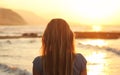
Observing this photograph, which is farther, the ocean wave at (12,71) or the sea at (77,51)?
the sea at (77,51)

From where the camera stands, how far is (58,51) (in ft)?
12.2

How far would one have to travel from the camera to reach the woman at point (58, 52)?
12.2 ft

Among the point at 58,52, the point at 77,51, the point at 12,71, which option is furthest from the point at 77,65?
the point at 77,51

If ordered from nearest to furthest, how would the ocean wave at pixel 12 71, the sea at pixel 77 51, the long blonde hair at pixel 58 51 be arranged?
the long blonde hair at pixel 58 51 < the ocean wave at pixel 12 71 < the sea at pixel 77 51

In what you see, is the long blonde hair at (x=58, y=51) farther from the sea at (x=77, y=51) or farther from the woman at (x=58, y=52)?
the sea at (x=77, y=51)

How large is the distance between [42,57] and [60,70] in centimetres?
22

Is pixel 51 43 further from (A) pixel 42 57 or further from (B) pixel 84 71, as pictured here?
(B) pixel 84 71

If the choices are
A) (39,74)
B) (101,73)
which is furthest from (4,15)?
(39,74)

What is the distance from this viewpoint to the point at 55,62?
12.2ft

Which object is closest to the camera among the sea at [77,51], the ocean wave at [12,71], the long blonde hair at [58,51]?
the long blonde hair at [58,51]

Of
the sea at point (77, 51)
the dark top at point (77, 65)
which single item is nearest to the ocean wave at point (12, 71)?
the sea at point (77, 51)

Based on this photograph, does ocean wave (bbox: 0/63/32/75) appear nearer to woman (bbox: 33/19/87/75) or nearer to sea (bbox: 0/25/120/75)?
sea (bbox: 0/25/120/75)

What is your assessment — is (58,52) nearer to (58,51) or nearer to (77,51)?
(58,51)

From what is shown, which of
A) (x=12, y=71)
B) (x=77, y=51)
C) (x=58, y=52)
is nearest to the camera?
(x=58, y=52)
